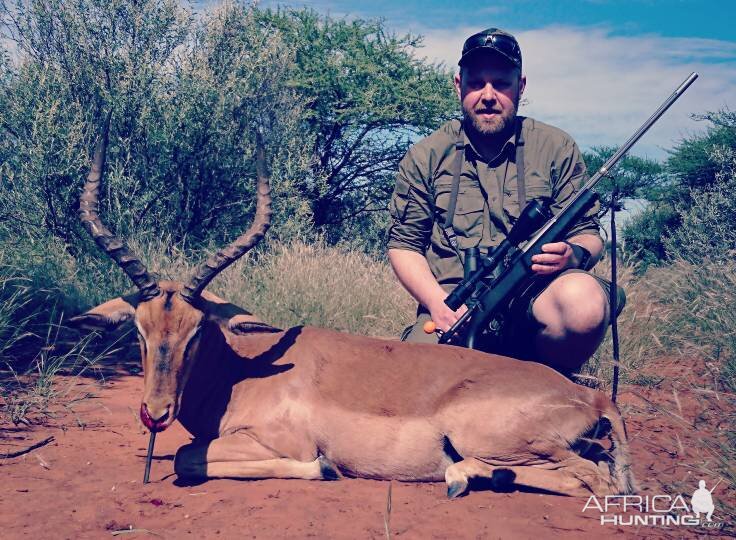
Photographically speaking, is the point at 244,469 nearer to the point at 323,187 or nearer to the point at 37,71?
the point at 37,71

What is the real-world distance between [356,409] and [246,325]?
0.86 metres

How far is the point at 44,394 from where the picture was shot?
5289 mm

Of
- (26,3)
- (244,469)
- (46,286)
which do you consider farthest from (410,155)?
(26,3)

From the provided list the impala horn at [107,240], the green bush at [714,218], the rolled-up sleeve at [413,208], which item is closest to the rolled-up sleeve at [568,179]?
the rolled-up sleeve at [413,208]

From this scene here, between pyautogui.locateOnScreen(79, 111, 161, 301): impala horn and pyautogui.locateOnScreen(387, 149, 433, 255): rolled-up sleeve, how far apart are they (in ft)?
7.10

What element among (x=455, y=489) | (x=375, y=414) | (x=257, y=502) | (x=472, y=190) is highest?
(x=472, y=190)

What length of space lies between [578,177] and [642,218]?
15.0m

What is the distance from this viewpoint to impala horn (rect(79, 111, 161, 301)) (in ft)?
13.9

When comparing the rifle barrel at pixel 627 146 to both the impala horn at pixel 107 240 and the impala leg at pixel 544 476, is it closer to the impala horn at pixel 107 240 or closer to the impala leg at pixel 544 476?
the impala leg at pixel 544 476

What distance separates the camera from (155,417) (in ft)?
12.5

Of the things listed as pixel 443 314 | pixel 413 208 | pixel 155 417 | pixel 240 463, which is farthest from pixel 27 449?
pixel 413 208

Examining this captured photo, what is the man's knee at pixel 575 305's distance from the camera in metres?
4.77

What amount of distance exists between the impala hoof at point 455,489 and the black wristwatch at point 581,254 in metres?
1.96

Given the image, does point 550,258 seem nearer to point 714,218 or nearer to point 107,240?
point 107,240
